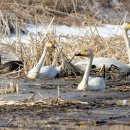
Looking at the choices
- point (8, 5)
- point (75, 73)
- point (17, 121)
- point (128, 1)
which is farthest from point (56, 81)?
point (128, 1)

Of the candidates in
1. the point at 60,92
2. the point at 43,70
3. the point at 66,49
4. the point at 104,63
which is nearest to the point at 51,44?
the point at 43,70

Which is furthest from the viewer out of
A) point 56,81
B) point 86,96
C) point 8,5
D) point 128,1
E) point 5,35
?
point 128,1

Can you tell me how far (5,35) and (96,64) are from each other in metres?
3.32

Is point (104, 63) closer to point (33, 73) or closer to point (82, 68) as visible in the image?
point (82, 68)

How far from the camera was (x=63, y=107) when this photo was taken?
831 centimetres

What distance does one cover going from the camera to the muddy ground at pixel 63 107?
7.27 meters

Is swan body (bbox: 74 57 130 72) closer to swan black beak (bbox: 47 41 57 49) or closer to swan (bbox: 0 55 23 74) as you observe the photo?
swan black beak (bbox: 47 41 57 49)

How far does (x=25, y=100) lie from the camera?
27.9ft

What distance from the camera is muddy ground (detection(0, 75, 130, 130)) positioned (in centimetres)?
727

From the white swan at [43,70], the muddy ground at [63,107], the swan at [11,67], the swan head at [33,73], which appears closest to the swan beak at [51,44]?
the white swan at [43,70]

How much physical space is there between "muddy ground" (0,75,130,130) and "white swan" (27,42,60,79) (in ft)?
2.25

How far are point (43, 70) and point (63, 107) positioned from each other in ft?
10.6

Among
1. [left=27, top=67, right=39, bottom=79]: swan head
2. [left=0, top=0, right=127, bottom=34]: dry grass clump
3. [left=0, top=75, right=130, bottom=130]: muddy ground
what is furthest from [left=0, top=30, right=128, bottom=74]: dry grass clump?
[left=0, top=0, right=127, bottom=34]: dry grass clump

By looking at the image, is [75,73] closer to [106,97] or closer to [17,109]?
[106,97]
